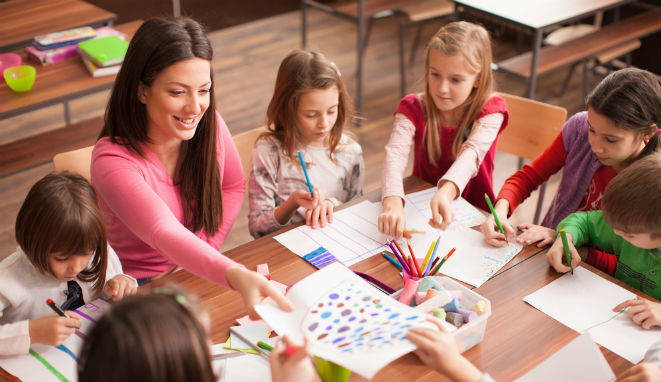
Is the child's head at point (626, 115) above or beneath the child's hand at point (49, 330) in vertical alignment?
above

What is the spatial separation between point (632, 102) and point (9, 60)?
7.89 ft

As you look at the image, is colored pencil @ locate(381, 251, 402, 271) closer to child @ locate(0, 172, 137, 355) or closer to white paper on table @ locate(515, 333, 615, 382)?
white paper on table @ locate(515, 333, 615, 382)

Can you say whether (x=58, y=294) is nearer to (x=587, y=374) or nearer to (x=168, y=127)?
(x=168, y=127)

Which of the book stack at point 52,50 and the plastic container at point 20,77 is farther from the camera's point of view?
the book stack at point 52,50

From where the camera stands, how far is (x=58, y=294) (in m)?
1.32

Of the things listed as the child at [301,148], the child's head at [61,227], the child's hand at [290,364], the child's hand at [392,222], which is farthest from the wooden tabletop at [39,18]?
the child's hand at [290,364]

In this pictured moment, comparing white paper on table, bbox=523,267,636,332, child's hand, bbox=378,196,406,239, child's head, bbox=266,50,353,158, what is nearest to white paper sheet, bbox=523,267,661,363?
white paper on table, bbox=523,267,636,332

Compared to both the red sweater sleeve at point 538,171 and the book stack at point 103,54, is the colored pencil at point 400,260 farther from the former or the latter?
the book stack at point 103,54

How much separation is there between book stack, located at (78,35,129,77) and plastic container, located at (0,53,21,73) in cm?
25

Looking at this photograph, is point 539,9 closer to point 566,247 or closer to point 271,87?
point 271,87

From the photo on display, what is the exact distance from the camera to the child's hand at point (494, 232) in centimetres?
150

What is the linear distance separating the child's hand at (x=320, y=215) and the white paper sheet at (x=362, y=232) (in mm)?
15

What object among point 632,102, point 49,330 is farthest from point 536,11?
point 49,330

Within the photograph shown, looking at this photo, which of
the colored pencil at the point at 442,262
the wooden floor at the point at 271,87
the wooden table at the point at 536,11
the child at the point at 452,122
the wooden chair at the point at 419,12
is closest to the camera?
the colored pencil at the point at 442,262
